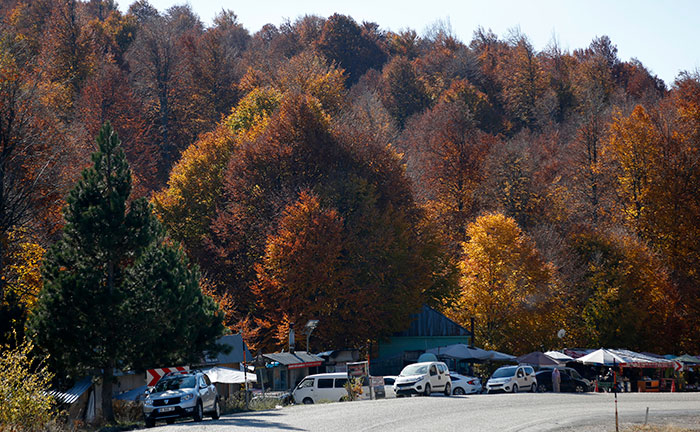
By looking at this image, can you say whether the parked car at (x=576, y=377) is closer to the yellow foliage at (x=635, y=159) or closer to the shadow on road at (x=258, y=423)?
the yellow foliage at (x=635, y=159)

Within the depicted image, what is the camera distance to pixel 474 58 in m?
121

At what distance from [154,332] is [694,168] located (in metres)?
51.6

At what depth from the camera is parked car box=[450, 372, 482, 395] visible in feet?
139

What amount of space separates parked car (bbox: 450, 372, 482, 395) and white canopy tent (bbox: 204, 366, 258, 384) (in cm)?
1195

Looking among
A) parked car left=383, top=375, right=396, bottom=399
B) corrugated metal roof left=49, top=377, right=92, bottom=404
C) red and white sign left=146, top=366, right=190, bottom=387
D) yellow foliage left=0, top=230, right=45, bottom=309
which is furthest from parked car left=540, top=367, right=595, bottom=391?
yellow foliage left=0, top=230, right=45, bottom=309

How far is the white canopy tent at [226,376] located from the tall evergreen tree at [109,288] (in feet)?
18.3

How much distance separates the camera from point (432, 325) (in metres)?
59.8

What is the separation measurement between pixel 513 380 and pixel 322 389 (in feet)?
38.2

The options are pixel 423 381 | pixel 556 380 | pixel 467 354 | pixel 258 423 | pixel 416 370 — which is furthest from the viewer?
pixel 467 354

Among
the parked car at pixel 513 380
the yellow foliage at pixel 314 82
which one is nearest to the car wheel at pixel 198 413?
the parked car at pixel 513 380

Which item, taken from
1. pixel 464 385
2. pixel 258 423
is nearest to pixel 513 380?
pixel 464 385

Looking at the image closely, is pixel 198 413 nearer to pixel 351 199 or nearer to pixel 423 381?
pixel 423 381

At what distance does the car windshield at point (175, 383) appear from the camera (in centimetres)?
2495

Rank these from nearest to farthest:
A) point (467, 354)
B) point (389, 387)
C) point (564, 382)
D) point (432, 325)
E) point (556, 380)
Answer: point (389, 387) → point (556, 380) → point (564, 382) → point (467, 354) → point (432, 325)
